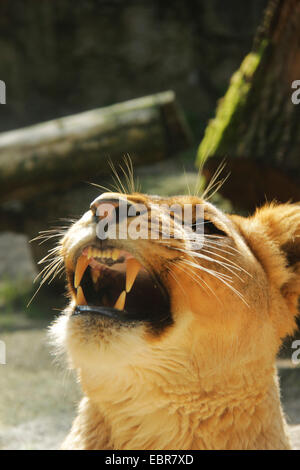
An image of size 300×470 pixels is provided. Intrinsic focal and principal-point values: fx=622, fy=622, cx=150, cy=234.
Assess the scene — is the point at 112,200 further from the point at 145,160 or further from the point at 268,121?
the point at 145,160

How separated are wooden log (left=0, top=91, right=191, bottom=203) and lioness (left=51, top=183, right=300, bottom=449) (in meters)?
3.60

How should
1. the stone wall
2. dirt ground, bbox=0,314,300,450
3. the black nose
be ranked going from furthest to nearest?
1. the stone wall
2. dirt ground, bbox=0,314,300,450
3. the black nose

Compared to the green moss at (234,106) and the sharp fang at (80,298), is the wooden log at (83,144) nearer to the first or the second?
the green moss at (234,106)

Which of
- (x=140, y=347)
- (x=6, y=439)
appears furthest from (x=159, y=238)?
(x=6, y=439)

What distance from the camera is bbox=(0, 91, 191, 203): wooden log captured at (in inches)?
226

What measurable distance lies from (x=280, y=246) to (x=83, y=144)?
3.54m

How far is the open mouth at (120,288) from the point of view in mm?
2049

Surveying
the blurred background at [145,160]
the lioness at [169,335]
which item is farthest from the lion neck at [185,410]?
the blurred background at [145,160]

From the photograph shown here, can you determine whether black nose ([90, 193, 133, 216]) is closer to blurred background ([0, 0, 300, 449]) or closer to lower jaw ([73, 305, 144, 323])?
lower jaw ([73, 305, 144, 323])

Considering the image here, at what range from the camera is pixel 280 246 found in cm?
261

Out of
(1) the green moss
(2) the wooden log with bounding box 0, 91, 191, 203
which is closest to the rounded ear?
(1) the green moss

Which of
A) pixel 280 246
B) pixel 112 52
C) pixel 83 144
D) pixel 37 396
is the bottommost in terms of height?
pixel 37 396

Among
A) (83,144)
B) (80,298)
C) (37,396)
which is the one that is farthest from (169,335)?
(83,144)

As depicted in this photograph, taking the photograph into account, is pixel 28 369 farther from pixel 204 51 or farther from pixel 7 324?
pixel 204 51
